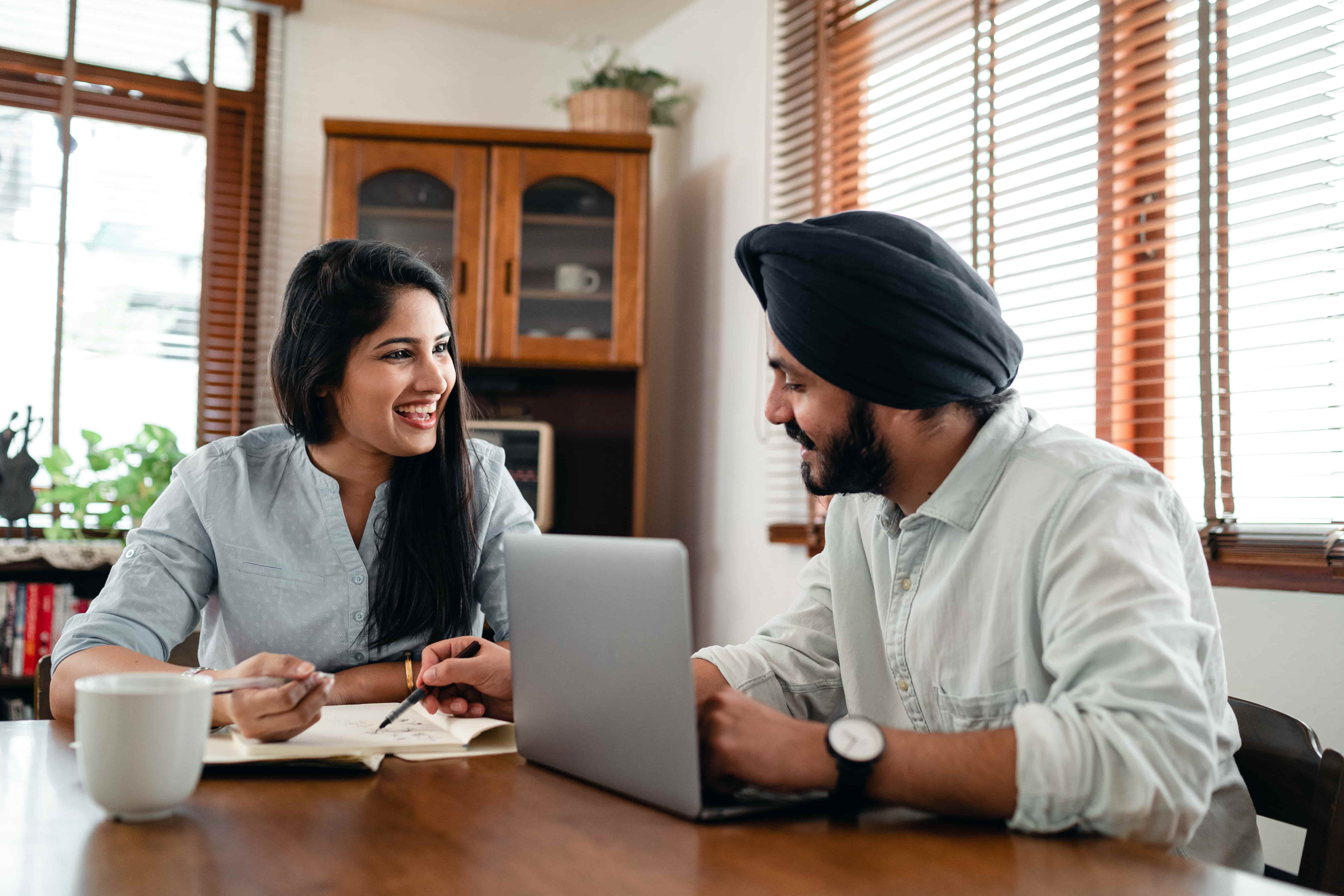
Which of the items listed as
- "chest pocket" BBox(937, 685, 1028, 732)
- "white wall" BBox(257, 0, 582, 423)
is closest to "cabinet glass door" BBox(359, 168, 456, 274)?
"white wall" BBox(257, 0, 582, 423)

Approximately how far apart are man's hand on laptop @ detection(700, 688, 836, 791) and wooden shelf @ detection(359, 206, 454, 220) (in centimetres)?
272

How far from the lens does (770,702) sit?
3.81ft

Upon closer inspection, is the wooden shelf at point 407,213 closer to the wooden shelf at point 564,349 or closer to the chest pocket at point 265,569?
the wooden shelf at point 564,349

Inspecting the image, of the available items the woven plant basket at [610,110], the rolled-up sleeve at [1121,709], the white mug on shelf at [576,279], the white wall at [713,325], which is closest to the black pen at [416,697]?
the rolled-up sleeve at [1121,709]

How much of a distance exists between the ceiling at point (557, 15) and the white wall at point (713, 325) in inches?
3.6

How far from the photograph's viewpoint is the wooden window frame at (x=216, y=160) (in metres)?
3.30

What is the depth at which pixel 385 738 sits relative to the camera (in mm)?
1021

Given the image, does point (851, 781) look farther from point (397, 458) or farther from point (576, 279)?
point (576, 279)

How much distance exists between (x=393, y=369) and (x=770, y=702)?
73 centimetres

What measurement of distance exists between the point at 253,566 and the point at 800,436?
2.56ft

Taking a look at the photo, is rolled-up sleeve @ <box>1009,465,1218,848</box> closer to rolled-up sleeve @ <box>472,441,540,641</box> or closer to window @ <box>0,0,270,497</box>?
rolled-up sleeve @ <box>472,441,540,641</box>

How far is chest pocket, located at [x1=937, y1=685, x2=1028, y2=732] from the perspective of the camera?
98 cm

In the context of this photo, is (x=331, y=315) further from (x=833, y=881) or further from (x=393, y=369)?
(x=833, y=881)

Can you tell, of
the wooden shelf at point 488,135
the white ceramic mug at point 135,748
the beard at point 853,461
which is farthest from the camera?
the wooden shelf at point 488,135
